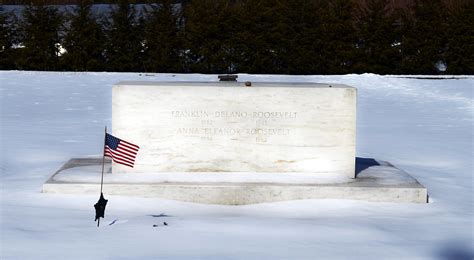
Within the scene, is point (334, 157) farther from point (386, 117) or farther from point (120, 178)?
point (386, 117)

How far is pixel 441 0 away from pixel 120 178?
25.1 metres

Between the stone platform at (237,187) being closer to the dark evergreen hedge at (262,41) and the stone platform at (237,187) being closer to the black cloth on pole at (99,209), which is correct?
the black cloth on pole at (99,209)

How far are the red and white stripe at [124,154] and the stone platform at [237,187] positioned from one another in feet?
0.56

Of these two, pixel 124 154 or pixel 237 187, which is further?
pixel 124 154

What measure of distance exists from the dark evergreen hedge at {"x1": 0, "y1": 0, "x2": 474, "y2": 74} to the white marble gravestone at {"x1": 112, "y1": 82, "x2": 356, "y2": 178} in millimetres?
21676

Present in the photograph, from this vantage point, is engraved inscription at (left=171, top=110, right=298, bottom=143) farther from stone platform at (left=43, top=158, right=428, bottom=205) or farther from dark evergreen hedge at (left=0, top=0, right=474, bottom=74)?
dark evergreen hedge at (left=0, top=0, right=474, bottom=74)

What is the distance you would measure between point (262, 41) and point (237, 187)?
22374mm

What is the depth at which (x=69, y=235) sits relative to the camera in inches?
233

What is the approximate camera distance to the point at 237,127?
7898mm

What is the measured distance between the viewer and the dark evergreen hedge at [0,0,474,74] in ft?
96.6

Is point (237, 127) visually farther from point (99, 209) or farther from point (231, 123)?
point (99, 209)

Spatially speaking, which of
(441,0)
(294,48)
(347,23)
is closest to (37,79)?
(294,48)

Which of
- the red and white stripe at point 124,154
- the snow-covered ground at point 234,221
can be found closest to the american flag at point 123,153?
the red and white stripe at point 124,154

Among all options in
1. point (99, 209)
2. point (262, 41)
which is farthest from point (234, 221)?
point (262, 41)
